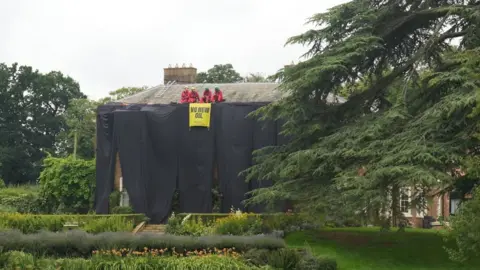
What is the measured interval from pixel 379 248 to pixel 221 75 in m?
40.5

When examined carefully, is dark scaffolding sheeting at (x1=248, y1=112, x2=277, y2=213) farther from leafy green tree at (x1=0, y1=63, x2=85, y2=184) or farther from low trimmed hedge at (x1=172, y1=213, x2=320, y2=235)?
leafy green tree at (x1=0, y1=63, x2=85, y2=184)

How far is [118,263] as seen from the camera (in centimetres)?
1523

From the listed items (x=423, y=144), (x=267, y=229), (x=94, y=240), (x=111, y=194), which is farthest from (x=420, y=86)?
(x=111, y=194)

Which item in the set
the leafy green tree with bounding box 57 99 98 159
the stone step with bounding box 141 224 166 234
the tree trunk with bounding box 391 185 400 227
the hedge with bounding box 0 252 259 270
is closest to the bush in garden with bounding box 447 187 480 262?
the tree trunk with bounding box 391 185 400 227

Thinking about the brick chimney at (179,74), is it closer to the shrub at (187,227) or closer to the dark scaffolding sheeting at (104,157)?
the dark scaffolding sheeting at (104,157)

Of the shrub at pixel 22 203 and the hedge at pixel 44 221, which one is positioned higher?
the shrub at pixel 22 203

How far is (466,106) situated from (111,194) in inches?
686

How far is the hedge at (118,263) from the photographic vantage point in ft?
49.1

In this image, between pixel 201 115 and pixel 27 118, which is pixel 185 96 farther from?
pixel 27 118

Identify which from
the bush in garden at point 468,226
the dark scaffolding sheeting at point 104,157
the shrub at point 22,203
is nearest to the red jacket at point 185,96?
the dark scaffolding sheeting at point 104,157

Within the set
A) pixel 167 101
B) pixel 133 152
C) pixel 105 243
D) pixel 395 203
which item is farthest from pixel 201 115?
pixel 395 203

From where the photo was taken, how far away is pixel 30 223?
919 inches

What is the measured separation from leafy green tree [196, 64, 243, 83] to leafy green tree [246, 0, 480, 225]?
3520cm

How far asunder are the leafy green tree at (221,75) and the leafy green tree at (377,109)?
3520 centimetres
